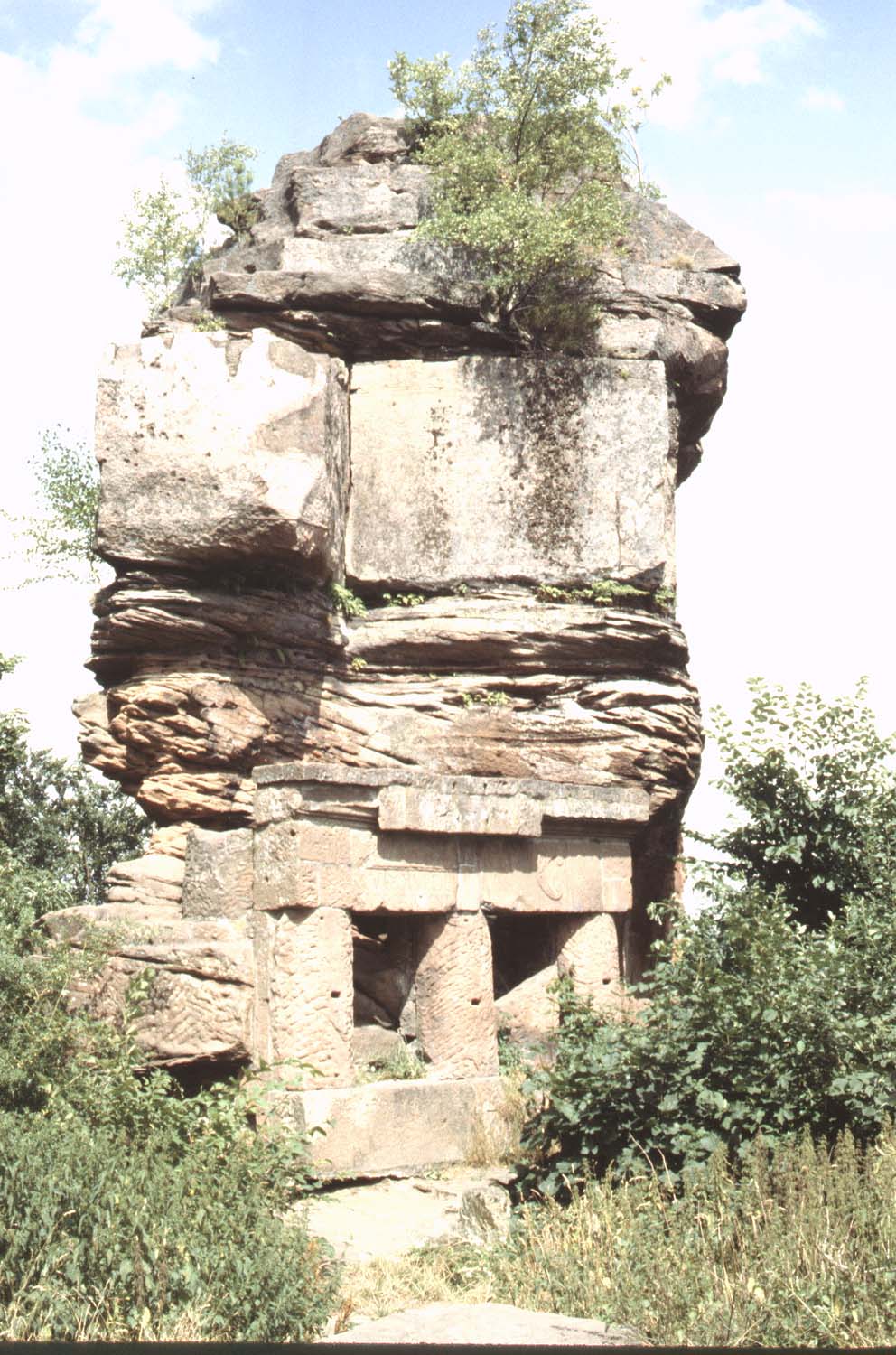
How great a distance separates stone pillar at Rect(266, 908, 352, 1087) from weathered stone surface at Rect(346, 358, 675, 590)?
5888 millimetres

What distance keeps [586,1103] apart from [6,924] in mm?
3976

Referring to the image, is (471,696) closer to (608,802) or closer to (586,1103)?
(608,802)

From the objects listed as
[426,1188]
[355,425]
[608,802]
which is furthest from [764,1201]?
[355,425]

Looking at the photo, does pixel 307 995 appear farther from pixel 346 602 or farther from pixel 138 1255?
pixel 346 602

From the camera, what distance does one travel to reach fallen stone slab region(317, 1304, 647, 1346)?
Answer: 6.30 meters

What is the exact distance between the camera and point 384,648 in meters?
15.8

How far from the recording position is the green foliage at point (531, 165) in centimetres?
1616

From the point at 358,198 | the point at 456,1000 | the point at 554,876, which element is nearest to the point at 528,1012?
the point at 554,876

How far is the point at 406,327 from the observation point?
16297mm

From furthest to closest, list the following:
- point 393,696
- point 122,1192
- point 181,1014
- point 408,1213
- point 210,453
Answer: point 393,696, point 210,453, point 181,1014, point 408,1213, point 122,1192

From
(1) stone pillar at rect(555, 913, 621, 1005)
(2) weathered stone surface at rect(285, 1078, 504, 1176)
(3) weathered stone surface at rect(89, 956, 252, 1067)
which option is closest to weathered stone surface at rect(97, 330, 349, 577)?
(1) stone pillar at rect(555, 913, 621, 1005)

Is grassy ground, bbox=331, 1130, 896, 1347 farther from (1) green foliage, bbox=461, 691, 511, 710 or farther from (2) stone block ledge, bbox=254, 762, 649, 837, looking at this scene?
(1) green foliage, bbox=461, 691, 511, 710

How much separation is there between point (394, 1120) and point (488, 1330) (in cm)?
442

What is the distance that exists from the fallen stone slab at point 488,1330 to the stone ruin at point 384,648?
356 centimetres
